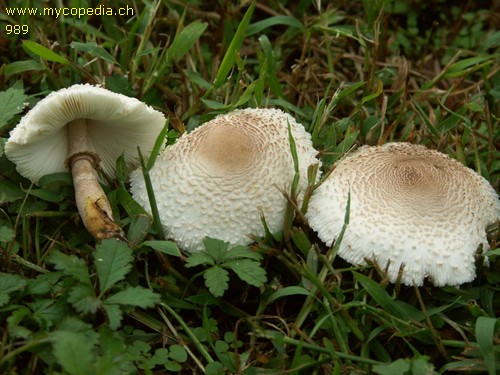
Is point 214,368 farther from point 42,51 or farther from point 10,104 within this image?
point 42,51

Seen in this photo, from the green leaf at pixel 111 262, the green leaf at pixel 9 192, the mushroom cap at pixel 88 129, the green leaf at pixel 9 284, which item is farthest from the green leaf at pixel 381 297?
the green leaf at pixel 9 192

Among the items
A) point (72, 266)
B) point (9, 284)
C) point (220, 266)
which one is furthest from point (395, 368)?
point (9, 284)

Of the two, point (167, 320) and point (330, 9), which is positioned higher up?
point (330, 9)

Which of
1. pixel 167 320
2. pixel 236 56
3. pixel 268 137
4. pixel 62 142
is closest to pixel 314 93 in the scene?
pixel 236 56

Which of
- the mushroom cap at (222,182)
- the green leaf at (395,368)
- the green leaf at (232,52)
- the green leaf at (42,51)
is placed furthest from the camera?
the green leaf at (232,52)

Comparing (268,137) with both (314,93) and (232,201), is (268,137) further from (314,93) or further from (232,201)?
(314,93)

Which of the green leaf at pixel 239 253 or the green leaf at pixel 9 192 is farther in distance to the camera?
the green leaf at pixel 9 192

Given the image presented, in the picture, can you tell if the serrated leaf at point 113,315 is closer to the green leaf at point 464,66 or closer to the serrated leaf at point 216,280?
the serrated leaf at point 216,280
